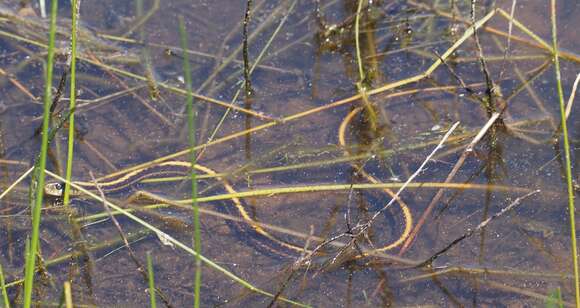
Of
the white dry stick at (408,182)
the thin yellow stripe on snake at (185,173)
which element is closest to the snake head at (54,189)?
the thin yellow stripe on snake at (185,173)

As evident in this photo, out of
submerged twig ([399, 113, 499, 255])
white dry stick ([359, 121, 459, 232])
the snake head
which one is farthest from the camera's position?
the snake head

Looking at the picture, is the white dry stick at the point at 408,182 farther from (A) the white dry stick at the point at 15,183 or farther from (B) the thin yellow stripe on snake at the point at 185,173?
(A) the white dry stick at the point at 15,183

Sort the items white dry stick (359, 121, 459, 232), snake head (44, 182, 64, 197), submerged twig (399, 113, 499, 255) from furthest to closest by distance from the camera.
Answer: snake head (44, 182, 64, 197)
submerged twig (399, 113, 499, 255)
white dry stick (359, 121, 459, 232)

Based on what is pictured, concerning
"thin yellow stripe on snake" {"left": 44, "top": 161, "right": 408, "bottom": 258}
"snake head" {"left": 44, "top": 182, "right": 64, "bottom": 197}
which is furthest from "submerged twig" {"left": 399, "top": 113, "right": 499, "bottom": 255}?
"snake head" {"left": 44, "top": 182, "right": 64, "bottom": 197}

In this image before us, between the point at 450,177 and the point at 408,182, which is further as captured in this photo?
the point at 450,177

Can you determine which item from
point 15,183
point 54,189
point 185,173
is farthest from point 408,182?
point 15,183

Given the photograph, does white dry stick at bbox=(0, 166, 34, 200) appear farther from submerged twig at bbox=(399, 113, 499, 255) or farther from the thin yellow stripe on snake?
submerged twig at bbox=(399, 113, 499, 255)

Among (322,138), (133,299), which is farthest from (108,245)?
(322,138)

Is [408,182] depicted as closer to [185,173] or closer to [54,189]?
[185,173]
